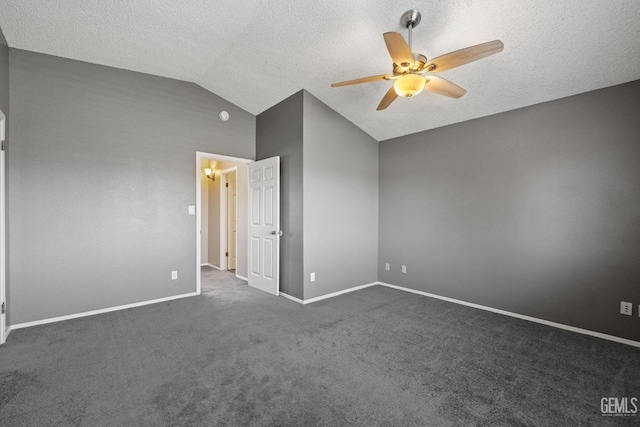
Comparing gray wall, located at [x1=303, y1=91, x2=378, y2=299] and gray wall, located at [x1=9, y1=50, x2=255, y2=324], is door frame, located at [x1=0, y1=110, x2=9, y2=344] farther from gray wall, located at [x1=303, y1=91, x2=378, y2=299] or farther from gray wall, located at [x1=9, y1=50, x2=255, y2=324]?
gray wall, located at [x1=303, y1=91, x2=378, y2=299]

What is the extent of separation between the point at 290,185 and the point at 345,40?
195 cm

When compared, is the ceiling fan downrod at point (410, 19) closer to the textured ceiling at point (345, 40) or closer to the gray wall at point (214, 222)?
the textured ceiling at point (345, 40)

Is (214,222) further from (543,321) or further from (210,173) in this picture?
(543,321)

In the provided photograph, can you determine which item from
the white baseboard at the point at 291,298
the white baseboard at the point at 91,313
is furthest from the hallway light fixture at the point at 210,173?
the white baseboard at the point at 291,298

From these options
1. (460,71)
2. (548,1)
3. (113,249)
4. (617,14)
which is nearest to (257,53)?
(460,71)

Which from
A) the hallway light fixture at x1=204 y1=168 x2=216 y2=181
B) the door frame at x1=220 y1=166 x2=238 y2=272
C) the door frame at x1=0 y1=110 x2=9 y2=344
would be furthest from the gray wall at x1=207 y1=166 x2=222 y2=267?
the door frame at x1=0 y1=110 x2=9 y2=344

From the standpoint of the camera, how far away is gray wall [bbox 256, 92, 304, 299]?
3.88 metres

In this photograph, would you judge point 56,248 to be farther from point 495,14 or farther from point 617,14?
point 617,14

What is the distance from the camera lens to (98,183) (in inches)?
135

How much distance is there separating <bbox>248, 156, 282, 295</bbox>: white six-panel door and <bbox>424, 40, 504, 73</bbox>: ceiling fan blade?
8.34ft

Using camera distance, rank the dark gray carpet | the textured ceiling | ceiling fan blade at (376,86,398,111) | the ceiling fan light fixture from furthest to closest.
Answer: ceiling fan blade at (376,86,398,111), the textured ceiling, the ceiling fan light fixture, the dark gray carpet

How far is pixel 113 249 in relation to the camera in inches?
139

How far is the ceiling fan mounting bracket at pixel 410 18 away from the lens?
237cm

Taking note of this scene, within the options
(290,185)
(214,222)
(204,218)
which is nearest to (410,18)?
(290,185)
